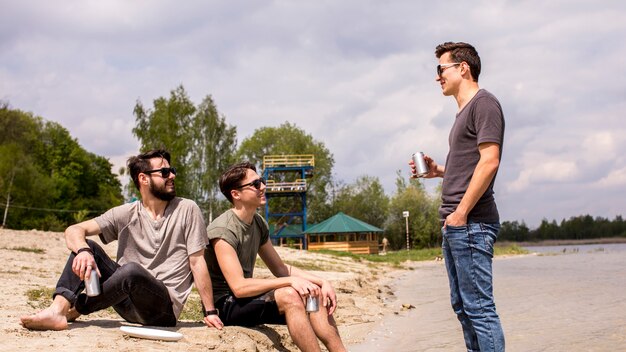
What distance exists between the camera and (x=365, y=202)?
220 ft

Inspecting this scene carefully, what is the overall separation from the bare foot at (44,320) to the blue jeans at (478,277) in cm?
276

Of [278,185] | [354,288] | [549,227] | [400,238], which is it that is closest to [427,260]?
[278,185]

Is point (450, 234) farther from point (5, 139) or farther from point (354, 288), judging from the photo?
point (5, 139)

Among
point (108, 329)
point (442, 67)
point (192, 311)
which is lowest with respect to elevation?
point (192, 311)

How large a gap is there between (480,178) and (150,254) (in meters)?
2.49

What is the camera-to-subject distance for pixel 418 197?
6775 centimetres

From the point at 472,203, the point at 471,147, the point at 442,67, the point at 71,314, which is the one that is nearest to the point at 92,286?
the point at 71,314

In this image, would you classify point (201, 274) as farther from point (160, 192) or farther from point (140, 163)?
point (140, 163)

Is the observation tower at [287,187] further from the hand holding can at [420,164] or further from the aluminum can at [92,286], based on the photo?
the aluminum can at [92,286]

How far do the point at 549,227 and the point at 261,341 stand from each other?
389 ft

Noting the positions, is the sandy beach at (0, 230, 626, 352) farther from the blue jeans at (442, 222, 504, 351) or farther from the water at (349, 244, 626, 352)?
the blue jeans at (442, 222, 504, 351)

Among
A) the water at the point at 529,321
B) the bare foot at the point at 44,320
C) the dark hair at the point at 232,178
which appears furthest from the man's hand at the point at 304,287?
the water at the point at 529,321

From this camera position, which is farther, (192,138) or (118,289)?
(192,138)

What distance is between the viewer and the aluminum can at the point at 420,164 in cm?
476
